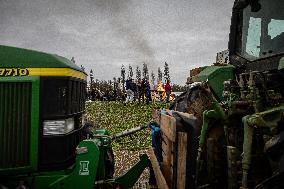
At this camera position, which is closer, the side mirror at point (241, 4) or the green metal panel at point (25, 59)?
the green metal panel at point (25, 59)

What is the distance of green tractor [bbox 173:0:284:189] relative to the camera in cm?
276

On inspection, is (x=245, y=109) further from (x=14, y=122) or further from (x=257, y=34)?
(x=14, y=122)

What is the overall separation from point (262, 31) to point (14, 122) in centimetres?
273

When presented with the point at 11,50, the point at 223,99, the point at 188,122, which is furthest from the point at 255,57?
the point at 11,50

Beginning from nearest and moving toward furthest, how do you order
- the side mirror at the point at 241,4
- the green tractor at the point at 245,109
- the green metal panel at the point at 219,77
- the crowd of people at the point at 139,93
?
1. the green tractor at the point at 245,109
2. the side mirror at the point at 241,4
3. the green metal panel at the point at 219,77
4. the crowd of people at the point at 139,93

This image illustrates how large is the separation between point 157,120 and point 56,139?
1.50 meters

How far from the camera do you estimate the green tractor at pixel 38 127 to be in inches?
142

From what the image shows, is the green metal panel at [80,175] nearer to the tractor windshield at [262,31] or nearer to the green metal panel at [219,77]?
the green metal panel at [219,77]

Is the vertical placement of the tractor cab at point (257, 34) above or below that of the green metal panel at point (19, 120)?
above

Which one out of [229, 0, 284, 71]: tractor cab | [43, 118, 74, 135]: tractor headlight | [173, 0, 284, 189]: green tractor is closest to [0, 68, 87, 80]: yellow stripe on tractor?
[43, 118, 74, 135]: tractor headlight

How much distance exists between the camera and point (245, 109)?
3447 mm

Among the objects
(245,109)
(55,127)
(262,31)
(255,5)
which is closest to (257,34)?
(262,31)

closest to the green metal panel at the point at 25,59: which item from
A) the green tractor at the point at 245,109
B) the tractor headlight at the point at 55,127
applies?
the tractor headlight at the point at 55,127

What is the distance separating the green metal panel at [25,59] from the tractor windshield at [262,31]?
2076mm
